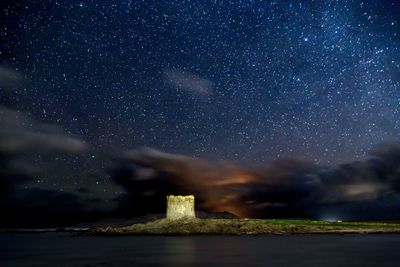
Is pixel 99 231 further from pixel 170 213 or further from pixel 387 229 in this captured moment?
pixel 387 229

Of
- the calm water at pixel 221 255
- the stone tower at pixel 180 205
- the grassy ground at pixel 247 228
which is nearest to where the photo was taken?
the calm water at pixel 221 255

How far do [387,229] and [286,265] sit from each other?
316 ft

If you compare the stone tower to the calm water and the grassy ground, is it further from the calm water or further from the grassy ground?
the calm water

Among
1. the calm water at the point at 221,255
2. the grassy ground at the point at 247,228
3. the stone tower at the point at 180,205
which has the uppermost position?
the stone tower at the point at 180,205

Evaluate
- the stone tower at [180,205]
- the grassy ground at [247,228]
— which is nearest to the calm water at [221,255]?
Result: the stone tower at [180,205]

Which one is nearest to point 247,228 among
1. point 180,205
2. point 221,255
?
point 180,205

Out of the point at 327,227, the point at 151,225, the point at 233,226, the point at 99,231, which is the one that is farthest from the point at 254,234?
the point at 99,231

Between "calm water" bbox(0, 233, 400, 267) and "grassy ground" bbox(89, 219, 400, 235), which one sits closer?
"calm water" bbox(0, 233, 400, 267)

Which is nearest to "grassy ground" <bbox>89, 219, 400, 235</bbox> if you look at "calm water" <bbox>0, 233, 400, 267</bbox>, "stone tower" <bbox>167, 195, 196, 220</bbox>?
"stone tower" <bbox>167, 195, 196, 220</bbox>

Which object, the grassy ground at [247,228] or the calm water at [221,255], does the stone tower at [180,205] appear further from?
the calm water at [221,255]

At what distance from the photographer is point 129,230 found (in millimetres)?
144375

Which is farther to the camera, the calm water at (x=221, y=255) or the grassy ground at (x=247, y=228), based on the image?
the grassy ground at (x=247, y=228)

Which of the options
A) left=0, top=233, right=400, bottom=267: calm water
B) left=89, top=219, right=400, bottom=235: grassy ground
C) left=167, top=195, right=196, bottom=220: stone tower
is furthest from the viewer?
left=89, top=219, right=400, bottom=235: grassy ground

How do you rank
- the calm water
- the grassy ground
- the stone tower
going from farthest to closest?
the grassy ground, the stone tower, the calm water
